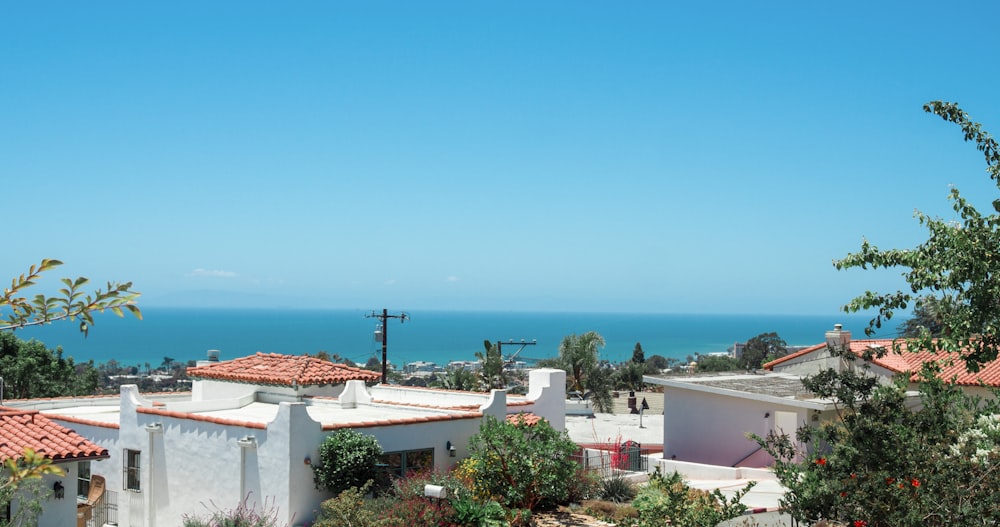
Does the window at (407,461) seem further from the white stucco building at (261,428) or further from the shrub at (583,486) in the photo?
the shrub at (583,486)

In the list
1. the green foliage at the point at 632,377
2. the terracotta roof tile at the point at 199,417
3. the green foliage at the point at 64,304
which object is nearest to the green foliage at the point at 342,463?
the terracotta roof tile at the point at 199,417

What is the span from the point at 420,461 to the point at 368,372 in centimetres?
671

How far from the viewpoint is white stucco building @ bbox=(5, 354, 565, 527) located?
766 inches

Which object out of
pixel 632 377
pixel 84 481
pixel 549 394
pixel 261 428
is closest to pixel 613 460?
pixel 549 394

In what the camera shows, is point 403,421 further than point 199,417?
No

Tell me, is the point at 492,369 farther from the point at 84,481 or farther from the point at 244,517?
the point at 244,517

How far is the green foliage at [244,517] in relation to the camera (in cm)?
1922

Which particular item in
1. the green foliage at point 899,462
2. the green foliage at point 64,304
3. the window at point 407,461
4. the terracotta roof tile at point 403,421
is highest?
the green foliage at point 64,304

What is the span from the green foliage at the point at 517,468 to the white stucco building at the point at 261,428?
180 centimetres

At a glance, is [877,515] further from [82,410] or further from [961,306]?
[82,410]

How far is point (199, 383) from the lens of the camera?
28.4 meters

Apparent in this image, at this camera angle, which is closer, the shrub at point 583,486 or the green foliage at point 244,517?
the green foliage at point 244,517

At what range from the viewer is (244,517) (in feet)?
64.3

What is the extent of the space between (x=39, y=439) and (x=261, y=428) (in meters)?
4.41
